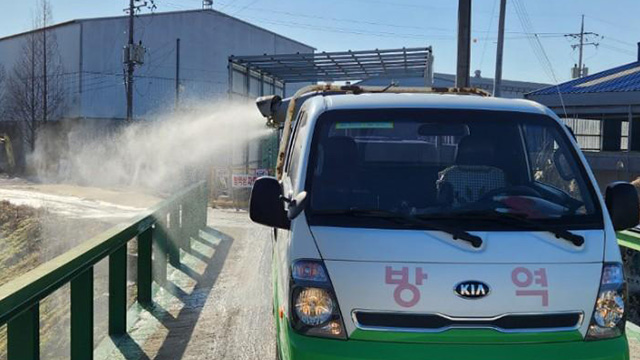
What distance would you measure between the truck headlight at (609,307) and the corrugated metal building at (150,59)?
40190 mm

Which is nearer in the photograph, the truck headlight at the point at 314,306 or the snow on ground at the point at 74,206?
the truck headlight at the point at 314,306

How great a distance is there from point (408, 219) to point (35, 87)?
41.2 meters

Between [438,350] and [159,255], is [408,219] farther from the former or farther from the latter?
[159,255]

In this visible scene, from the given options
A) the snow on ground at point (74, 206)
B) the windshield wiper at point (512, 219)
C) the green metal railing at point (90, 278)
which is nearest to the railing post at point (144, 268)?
the green metal railing at point (90, 278)

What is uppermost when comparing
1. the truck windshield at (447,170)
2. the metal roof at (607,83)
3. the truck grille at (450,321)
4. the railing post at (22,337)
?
the metal roof at (607,83)

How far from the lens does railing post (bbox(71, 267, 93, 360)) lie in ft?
13.1

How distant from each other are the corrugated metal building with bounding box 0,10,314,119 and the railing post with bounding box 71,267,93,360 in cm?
3862

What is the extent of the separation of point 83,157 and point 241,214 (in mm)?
22930

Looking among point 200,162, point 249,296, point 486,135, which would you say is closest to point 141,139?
point 200,162

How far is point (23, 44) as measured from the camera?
42.9 m

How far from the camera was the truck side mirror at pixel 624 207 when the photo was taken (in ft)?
11.0

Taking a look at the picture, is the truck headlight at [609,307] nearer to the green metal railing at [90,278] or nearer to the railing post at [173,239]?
the green metal railing at [90,278]

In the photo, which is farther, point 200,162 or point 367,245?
point 200,162

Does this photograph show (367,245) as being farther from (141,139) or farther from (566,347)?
(141,139)
